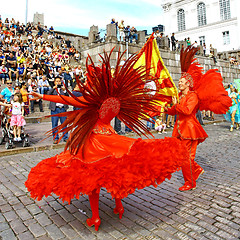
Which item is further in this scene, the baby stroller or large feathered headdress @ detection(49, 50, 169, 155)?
the baby stroller

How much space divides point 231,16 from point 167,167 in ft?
143

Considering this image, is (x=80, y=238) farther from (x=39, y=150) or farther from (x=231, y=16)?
(x=231, y=16)

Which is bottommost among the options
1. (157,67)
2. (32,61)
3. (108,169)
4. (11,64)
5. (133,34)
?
(108,169)

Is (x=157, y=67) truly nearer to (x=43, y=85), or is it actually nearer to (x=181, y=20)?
(x=43, y=85)

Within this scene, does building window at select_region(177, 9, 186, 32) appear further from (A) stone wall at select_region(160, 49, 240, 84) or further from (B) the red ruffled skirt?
(B) the red ruffled skirt

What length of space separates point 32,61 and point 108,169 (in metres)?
14.7

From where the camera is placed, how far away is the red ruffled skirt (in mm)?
2357

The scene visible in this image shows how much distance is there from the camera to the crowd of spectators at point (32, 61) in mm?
13464

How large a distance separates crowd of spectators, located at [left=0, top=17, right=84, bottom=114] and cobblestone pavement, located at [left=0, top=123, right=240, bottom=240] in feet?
26.3

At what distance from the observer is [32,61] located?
1523cm

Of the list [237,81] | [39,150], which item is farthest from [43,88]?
[237,81]

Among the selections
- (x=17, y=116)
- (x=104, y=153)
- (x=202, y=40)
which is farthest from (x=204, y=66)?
(x=104, y=153)

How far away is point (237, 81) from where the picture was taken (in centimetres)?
1162

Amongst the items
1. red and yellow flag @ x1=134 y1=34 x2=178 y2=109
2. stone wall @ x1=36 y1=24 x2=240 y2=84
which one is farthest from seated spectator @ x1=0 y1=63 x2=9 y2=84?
red and yellow flag @ x1=134 y1=34 x2=178 y2=109
